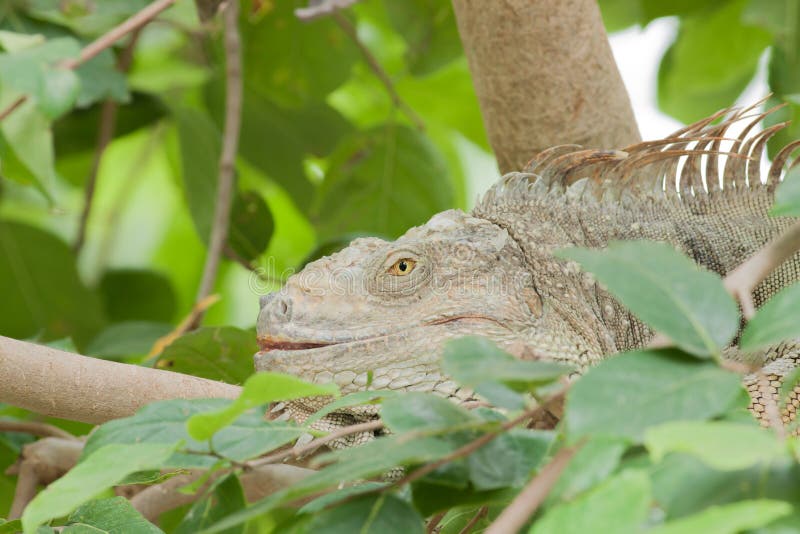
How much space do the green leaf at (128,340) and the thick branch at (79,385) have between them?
1112mm

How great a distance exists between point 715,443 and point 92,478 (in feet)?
2.37

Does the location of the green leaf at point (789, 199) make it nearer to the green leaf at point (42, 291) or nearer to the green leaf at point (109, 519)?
the green leaf at point (109, 519)

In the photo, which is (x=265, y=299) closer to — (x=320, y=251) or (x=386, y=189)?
(x=320, y=251)

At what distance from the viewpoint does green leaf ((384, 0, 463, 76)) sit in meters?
3.57

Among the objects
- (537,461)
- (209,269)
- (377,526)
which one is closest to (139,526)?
(377,526)

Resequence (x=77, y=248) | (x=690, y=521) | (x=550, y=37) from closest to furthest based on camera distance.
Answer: (x=690, y=521), (x=550, y=37), (x=77, y=248)

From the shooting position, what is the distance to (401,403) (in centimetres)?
124

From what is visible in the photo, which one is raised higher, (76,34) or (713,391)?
(76,34)

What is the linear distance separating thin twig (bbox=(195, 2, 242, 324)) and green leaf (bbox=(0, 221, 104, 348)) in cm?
84

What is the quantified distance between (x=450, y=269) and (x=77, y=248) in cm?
226

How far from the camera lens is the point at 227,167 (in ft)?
10.6

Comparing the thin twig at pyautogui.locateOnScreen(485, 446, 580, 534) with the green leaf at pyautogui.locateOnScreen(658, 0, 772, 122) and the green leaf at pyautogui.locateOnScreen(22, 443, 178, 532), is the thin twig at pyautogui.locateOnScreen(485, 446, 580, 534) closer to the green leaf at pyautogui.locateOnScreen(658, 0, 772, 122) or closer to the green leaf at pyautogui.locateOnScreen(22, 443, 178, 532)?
the green leaf at pyautogui.locateOnScreen(22, 443, 178, 532)

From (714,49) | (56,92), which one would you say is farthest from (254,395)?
(714,49)

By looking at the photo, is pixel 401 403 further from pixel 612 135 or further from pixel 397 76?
pixel 397 76
